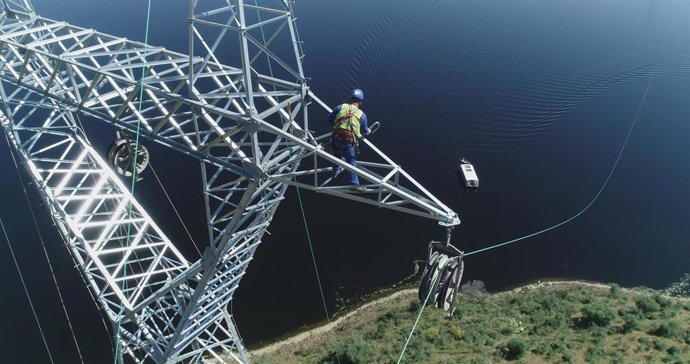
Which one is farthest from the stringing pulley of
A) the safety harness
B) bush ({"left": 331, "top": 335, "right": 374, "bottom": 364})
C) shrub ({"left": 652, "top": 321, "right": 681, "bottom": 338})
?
shrub ({"left": 652, "top": 321, "right": 681, "bottom": 338})

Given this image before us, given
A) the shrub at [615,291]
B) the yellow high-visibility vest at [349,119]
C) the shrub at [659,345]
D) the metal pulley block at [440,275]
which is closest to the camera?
the metal pulley block at [440,275]

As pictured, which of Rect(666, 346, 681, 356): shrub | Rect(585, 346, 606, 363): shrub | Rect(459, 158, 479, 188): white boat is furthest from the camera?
Rect(459, 158, 479, 188): white boat

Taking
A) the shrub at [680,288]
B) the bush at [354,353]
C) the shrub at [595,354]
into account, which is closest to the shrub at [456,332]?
the bush at [354,353]

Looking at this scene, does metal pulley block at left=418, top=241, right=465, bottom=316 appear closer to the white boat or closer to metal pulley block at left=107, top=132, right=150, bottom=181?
metal pulley block at left=107, top=132, right=150, bottom=181

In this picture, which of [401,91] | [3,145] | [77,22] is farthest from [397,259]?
[77,22]

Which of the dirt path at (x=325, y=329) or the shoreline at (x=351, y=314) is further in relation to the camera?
the shoreline at (x=351, y=314)

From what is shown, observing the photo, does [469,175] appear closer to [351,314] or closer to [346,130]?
[351,314]

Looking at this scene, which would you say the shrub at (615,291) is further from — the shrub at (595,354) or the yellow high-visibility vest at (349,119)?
the yellow high-visibility vest at (349,119)

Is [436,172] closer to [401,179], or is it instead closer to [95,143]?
[401,179]
